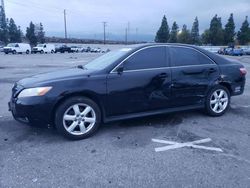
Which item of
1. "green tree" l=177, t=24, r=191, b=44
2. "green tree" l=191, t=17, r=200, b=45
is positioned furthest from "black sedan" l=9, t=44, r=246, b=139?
"green tree" l=191, t=17, r=200, b=45

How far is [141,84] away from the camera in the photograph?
4465 mm

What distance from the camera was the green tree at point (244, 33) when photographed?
6838 centimetres

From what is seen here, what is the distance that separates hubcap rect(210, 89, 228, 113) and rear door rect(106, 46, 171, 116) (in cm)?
120

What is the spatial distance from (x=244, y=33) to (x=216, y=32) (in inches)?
309

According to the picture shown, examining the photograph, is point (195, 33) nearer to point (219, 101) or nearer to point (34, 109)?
point (219, 101)

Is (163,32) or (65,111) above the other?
(163,32)

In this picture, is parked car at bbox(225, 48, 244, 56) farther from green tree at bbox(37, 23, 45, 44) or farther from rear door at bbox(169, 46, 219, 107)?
green tree at bbox(37, 23, 45, 44)

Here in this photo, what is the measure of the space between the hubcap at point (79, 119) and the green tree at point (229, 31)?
239 ft

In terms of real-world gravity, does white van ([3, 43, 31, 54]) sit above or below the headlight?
below

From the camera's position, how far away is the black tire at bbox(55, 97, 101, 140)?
13.1 feet

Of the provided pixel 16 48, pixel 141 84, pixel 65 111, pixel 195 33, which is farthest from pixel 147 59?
pixel 195 33

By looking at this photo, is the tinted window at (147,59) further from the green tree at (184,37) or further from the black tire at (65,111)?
the green tree at (184,37)

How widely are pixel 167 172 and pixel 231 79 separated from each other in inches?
125

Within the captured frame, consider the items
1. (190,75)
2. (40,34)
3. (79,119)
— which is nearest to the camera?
(79,119)
